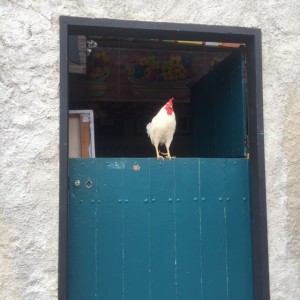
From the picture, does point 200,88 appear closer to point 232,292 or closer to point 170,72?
point 170,72

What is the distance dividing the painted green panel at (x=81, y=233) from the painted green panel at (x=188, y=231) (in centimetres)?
62

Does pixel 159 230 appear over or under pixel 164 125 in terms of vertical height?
under

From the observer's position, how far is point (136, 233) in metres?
3.30

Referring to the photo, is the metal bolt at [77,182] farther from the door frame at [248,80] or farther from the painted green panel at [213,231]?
the painted green panel at [213,231]

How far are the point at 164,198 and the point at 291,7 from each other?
174 cm

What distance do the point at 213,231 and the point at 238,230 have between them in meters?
0.19

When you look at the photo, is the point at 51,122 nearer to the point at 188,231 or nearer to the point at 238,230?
the point at 188,231

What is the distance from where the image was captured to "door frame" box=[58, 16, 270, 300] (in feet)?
10.1

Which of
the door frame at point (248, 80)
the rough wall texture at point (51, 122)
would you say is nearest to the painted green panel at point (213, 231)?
the door frame at point (248, 80)

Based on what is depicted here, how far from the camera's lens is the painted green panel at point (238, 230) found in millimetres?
3379

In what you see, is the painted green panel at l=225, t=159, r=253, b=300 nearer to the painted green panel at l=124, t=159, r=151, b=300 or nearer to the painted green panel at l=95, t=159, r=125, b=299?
the painted green panel at l=124, t=159, r=151, b=300

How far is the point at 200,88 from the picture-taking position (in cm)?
465

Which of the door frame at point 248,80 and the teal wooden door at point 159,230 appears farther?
the teal wooden door at point 159,230

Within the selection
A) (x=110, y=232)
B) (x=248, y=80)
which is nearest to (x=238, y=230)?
(x=110, y=232)
